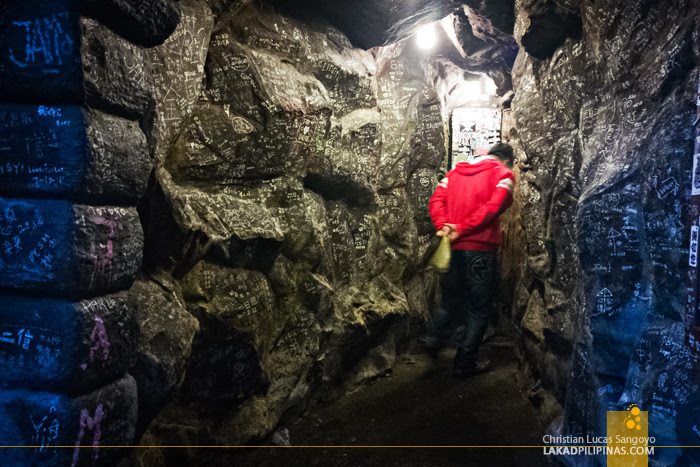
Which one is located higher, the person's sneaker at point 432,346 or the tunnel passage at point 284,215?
the tunnel passage at point 284,215

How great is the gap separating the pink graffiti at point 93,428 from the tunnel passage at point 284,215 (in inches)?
0.5

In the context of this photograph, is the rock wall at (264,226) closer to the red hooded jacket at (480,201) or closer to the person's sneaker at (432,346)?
the person's sneaker at (432,346)

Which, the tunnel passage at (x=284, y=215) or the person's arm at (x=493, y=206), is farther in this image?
the person's arm at (x=493, y=206)

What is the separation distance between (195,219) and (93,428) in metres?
1.42

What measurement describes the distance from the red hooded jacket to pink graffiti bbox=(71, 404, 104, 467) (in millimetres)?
3663

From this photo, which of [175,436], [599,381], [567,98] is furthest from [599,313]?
[175,436]

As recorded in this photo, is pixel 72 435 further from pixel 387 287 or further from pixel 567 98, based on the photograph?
pixel 567 98

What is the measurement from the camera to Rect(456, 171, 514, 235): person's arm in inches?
182

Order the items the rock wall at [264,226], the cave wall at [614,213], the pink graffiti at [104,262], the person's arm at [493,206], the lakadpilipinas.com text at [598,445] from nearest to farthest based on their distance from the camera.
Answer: the pink graffiti at [104,262] < the cave wall at [614,213] < the lakadpilipinas.com text at [598,445] < the rock wall at [264,226] < the person's arm at [493,206]

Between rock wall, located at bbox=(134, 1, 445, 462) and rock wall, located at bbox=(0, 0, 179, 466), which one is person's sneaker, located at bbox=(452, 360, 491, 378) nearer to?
rock wall, located at bbox=(134, 1, 445, 462)

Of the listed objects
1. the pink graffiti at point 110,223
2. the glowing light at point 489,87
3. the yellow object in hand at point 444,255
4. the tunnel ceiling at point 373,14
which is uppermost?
the tunnel ceiling at point 373,14

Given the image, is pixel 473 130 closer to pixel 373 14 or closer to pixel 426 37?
pixel 426 37

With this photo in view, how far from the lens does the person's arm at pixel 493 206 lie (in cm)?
463

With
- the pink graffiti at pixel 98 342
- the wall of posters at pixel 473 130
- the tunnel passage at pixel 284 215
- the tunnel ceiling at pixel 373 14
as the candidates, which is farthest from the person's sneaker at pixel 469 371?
the tunnel ceiling at pixel 373 14
